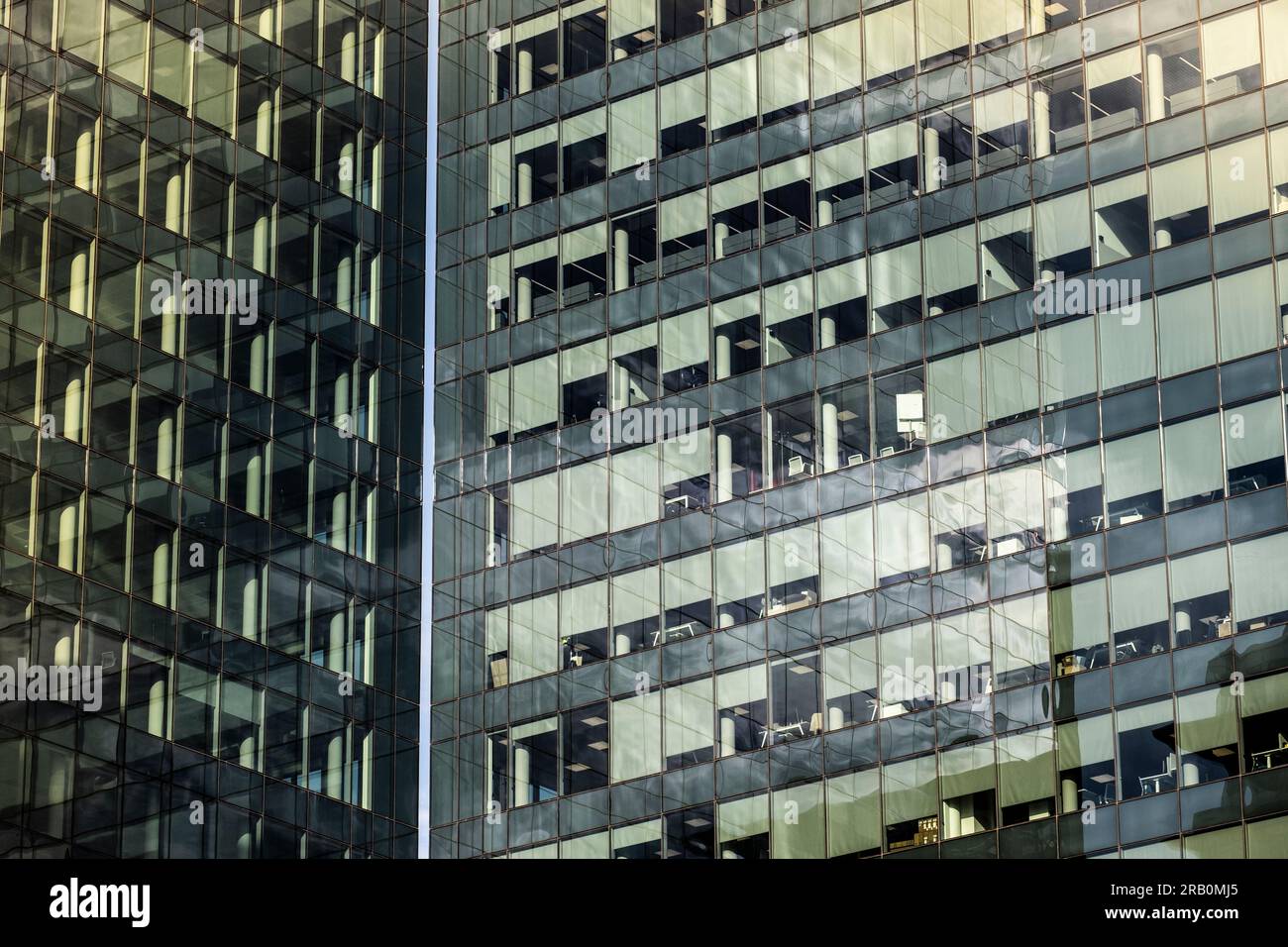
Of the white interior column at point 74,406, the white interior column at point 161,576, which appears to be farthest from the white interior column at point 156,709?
the white interior column at point 74,406

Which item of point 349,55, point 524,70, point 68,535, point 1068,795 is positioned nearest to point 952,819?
point 1068,795

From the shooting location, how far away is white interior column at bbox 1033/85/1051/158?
66062mm

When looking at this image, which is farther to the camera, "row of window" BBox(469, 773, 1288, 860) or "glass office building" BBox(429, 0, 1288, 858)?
"glass office building" BBox(429, 0, 1288, 858)

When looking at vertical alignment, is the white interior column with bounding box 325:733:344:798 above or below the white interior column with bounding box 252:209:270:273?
below

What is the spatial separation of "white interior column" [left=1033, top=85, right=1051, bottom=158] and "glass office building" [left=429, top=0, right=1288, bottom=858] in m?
0.12

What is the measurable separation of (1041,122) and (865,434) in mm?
10674

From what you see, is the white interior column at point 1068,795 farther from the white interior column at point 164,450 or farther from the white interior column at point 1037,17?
the white interior column at point 164,450

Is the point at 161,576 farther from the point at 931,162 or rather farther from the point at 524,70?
the point at 931,162

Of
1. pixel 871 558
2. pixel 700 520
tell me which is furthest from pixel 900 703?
pixel 700 520

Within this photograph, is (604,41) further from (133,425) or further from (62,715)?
(62,715)

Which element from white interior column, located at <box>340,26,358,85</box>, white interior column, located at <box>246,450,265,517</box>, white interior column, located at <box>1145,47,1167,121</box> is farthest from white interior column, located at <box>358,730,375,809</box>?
white interior column, located at <box>1145,47,1167,121</box>

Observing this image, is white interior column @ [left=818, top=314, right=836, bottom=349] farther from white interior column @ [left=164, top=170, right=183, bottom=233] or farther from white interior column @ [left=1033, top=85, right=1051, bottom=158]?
white interior column @ [left=164, top=170, right=183, bottom=233]

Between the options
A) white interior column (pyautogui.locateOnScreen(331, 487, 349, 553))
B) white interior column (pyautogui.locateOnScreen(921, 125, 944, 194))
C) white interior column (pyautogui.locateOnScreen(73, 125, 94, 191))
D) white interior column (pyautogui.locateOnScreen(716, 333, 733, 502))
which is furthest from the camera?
white interior column (pyautogui.locateOnScreen(331, 487, 349, 553))

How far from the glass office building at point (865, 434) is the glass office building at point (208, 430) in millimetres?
3423
